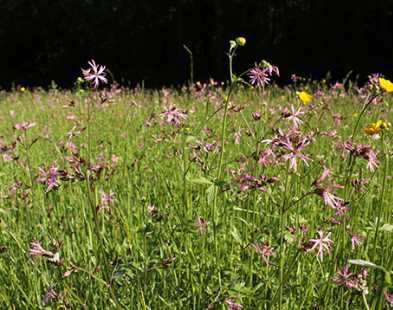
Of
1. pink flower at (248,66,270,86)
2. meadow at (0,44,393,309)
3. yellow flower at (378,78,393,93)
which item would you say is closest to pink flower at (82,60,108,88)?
meadow at (0,44,393,309)

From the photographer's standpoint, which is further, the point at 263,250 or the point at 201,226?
the point at 201,226

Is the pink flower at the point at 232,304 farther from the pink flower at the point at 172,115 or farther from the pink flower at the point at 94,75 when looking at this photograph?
the pink flower at the point at 94,75

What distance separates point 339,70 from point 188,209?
1385 cm

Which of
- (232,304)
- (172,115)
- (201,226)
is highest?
(172,115)

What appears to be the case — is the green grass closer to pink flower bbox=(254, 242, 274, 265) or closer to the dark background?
pink flower bbox=(254, 242, 274, 265)

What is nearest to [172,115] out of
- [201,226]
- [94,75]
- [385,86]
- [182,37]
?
[94,75]

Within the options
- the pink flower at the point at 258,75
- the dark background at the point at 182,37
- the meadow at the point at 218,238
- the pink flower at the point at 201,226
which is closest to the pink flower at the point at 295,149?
the meadow at the point at 218,238

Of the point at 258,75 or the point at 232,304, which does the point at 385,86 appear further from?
the point at 232,304

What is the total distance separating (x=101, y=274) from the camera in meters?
1.71

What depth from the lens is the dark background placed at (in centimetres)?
1549

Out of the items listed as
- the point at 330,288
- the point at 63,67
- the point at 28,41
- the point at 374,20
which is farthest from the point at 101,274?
the point at 28,41

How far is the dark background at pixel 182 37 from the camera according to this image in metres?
15.5

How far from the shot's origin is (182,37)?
19.1 metres

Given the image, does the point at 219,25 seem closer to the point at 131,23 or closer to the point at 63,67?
the point at 131,23
